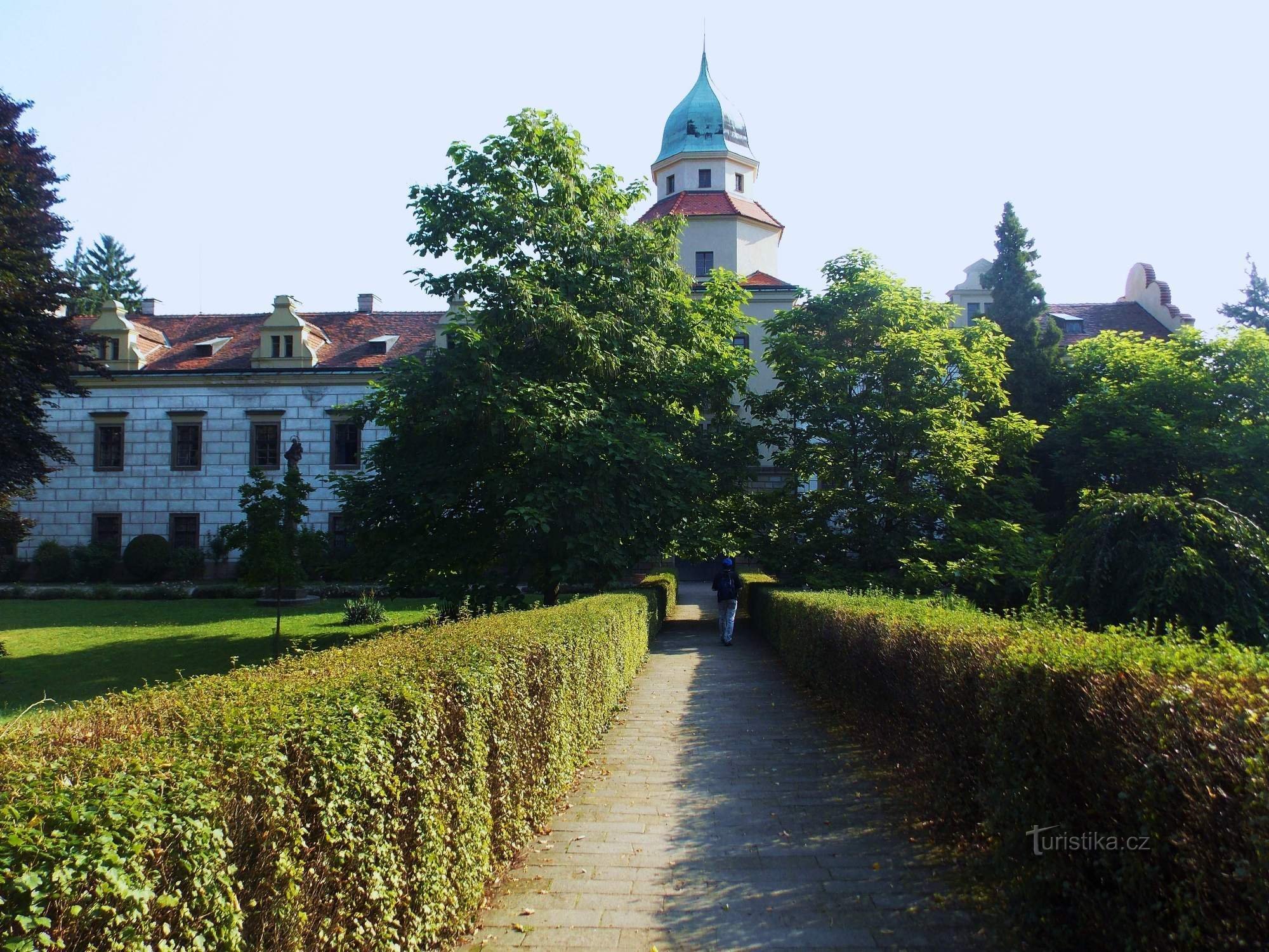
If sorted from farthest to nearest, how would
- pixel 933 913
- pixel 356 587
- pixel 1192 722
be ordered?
pixel 356 587
pixel 933 913
pixel 1192 722

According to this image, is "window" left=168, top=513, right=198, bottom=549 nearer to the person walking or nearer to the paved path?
the person walking

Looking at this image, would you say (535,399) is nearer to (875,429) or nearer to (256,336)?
(875,429)

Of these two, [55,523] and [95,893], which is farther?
[55,523]

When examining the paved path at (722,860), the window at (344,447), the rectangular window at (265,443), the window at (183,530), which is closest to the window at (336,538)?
the window at (344,447)

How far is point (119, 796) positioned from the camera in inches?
96.7

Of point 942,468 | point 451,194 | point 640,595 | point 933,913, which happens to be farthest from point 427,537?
point 933,913

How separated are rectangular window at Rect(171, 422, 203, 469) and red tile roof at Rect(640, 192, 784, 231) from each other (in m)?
23.2

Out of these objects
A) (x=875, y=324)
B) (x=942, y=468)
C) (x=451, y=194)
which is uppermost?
(x=451, y=194)

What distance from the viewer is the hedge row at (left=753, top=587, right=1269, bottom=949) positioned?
2951mm

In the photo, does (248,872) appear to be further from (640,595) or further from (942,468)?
(942,468)

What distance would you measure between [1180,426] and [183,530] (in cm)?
3990

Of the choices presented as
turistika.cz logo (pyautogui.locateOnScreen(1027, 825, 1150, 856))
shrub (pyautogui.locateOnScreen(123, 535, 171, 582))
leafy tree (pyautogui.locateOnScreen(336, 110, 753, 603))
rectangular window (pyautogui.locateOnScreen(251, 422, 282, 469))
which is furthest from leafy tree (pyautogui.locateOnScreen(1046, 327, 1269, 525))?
shrub (pyautogui.locateOnScreen(123, 535, 171, 582))

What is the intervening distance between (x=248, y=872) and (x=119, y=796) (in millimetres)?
680

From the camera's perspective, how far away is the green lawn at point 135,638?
17.0 m
